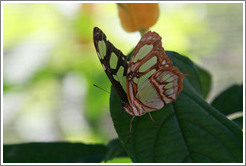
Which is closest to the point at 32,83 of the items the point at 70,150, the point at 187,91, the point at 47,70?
the point at 47,70

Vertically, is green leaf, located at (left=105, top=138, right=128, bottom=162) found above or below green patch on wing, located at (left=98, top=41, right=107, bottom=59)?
below

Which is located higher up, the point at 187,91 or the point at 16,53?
the point at 16,53

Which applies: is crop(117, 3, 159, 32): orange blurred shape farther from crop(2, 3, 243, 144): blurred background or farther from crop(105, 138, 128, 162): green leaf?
crop(2, 3, 243, 144): blurred background

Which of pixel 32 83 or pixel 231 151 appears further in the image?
pixel 32 83

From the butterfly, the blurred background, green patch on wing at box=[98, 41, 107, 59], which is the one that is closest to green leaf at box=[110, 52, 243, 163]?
the butterfly

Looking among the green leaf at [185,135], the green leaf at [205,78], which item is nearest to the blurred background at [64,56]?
the green leaf at [205,78]

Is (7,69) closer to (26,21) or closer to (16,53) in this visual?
(16,53)
